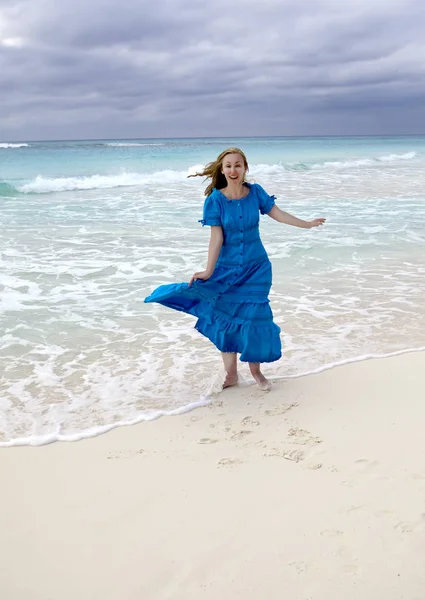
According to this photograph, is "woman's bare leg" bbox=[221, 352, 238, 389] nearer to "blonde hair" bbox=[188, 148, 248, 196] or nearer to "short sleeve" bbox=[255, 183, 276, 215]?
"short sleeve" bbox=[255, 183, 276, 215]

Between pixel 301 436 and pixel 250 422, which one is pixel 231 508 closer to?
pixel 301 436

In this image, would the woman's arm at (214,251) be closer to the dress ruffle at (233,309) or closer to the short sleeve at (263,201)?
the dress ruffle at (233,309)

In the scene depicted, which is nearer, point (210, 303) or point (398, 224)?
point (210, 303)

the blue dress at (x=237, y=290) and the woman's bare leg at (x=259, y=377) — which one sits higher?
the blue dress at (x=237, y=290)

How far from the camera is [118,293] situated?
7.38 m

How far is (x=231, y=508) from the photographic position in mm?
2848

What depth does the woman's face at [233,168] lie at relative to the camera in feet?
13.4

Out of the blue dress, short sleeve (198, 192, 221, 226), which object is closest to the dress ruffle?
the blue dress

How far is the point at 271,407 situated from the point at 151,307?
2.98 meters

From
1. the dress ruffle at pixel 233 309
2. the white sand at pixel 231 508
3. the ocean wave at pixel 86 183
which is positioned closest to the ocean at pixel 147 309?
the dress ruffle at pixel 233 309

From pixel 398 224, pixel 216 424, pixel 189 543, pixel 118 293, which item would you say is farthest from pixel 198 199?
pixel 189 543

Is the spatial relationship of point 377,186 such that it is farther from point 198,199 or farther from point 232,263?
point 232,263

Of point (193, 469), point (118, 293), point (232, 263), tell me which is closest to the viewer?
point (193, 469)

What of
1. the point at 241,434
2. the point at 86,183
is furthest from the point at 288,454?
the point at 86,183
